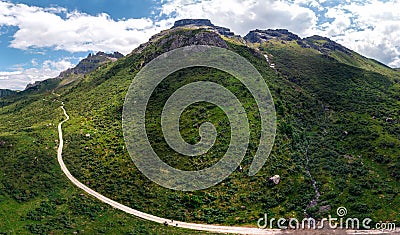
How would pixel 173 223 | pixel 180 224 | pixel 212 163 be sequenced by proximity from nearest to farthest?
pixel 180 224
pixel 173 223
pixel 212 163

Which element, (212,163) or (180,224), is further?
(212,163)

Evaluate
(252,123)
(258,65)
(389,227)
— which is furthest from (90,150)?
(258,65)

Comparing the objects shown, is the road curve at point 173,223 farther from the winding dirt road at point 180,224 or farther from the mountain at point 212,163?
the mountain at point 212,163

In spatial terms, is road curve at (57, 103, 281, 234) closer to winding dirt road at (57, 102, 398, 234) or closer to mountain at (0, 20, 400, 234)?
winding dirt road at (57, 102, 398, 234)

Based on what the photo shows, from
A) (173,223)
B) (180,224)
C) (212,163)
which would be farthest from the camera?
(212,163)

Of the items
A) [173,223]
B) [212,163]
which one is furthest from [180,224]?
[212,163]

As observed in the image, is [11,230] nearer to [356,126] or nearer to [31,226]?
[31,226]

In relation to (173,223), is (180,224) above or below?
below

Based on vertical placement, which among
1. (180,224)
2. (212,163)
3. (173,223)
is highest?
(212,163)

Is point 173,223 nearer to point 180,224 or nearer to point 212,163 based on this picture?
point 180,224
